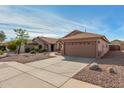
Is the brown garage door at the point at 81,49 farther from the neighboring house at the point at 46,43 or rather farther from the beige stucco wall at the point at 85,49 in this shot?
the neighboring house at the point at 46,43

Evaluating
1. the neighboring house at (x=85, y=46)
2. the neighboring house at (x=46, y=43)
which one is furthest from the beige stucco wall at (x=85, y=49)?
the neighboring house at (x=46, y=43)

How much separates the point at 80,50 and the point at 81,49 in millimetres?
186

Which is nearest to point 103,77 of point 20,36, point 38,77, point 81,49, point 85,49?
point 38,77

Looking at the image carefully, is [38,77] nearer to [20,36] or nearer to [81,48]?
[81,48]

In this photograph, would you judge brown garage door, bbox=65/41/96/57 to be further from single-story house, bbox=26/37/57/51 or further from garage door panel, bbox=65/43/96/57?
single-story house, bbox=26/37/57/51

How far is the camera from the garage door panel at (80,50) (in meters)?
11.3

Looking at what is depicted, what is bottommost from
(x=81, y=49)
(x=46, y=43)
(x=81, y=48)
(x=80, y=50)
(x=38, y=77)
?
(x=38, y=77)

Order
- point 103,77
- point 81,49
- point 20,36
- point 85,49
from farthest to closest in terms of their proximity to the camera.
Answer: point 20,36 < point 81,49 < point 85,49 < point 103,77

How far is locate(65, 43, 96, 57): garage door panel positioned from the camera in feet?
37.2

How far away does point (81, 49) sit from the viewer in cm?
1214

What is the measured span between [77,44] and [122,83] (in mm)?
8776
